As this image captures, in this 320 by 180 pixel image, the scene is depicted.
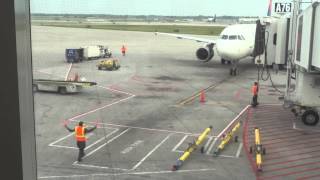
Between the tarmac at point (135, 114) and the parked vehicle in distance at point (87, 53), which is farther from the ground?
the parked vehicle in distance at point (87, 53)

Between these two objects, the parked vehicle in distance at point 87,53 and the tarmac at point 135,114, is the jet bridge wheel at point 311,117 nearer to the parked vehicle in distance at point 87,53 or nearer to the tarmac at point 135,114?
the tarmac at point 135,114

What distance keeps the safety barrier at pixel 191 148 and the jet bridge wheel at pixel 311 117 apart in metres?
3.75

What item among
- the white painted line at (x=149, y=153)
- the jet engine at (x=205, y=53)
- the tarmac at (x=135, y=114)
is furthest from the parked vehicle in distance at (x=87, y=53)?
the white painted line at (x=149, y=153)

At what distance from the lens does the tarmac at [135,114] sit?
32.7 feet

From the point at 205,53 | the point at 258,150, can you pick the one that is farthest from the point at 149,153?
the point at 205,53

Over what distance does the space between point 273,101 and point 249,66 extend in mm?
13962

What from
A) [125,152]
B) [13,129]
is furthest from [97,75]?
[13,129]

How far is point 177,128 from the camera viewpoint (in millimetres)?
14750

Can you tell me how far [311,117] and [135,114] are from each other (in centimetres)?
660

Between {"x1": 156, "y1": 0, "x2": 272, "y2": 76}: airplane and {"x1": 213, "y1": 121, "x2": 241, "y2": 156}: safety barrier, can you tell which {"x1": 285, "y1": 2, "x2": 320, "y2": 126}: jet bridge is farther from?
{"x1": 156, "y1": 0, "x2": 272, "y2": 76}: airplane

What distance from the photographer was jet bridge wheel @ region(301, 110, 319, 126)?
15344 millimetres

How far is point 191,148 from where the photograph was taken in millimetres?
11922

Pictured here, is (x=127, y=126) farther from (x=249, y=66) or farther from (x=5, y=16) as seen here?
(x=249, y=66)

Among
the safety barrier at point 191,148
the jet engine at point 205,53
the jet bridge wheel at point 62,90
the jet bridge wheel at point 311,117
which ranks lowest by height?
the safety barrier at point 191,148
